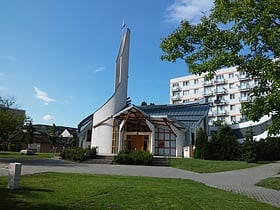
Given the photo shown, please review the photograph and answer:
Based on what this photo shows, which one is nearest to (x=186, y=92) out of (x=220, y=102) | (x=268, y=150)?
(x=220, y=102)

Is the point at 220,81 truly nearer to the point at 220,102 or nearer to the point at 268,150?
the point at 220,102

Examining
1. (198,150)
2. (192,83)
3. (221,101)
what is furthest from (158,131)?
(192,83)

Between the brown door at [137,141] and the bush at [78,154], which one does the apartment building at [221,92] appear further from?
the bush at [78,154]

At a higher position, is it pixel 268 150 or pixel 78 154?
pixel 268 150

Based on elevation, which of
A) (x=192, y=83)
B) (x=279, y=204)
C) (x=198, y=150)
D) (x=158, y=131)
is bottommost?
(x=279, y=204)

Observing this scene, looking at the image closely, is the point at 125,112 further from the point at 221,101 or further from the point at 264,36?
the point at 221,101

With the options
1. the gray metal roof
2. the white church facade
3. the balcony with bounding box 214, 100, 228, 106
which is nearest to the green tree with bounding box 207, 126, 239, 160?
the white church facade

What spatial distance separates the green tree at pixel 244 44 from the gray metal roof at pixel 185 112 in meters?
33.7

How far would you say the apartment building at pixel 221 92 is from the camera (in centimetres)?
8474

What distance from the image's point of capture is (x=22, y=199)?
26.5ft

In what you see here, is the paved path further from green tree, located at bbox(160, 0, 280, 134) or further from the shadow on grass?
the shadow on grass

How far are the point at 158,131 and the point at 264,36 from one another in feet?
115

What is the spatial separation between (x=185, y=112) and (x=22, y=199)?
136 ft

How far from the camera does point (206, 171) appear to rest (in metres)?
22.8
